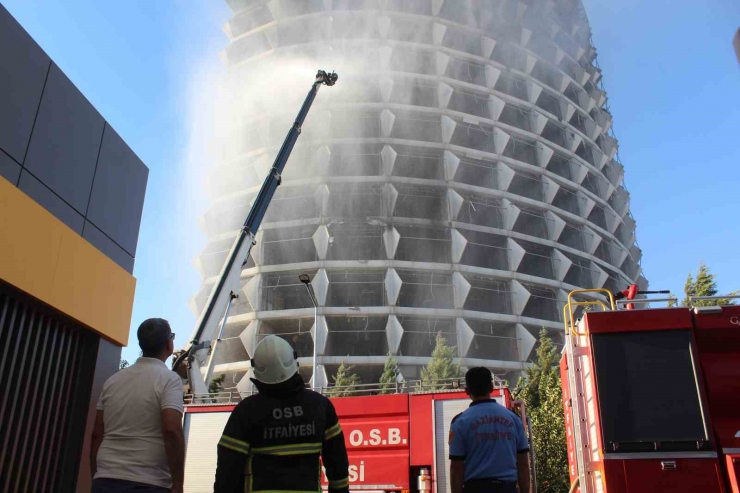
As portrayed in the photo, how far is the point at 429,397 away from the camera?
40.3 feet

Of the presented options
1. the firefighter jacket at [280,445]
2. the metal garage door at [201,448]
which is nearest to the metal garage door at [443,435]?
the metal garage door at [201,448]

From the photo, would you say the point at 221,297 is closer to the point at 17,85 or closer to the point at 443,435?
the point at 443,435

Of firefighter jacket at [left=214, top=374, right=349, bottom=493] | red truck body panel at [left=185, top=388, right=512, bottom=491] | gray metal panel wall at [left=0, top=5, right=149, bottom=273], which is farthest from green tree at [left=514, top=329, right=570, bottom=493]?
firefighter jacket at [left=214, top=374, right=349, bottom=493]

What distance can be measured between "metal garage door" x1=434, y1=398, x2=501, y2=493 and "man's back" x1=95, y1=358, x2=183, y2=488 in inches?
359

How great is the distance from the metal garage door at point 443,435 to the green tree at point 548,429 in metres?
7.84

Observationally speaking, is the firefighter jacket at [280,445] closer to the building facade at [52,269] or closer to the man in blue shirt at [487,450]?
the man in blue shirt at [487,450]

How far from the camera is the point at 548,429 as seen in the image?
2388 cm

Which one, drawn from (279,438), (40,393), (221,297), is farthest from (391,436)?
(279,438)

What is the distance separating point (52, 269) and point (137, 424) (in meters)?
4.73

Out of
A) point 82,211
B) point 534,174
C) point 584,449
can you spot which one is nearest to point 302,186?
point 534,174

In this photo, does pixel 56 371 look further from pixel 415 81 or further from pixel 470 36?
pixel 470 36

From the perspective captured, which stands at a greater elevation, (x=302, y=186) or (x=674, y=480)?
(x=302, y=186)

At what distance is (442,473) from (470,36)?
43.4 m

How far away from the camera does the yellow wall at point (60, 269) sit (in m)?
6.63
